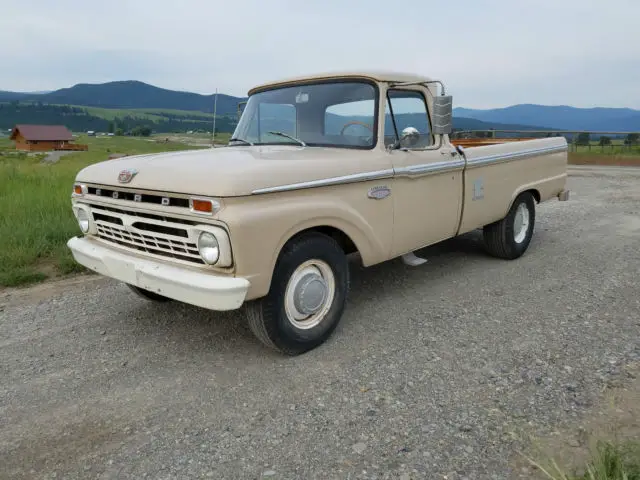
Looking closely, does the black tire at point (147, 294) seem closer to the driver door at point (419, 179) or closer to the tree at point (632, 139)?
the driver door at point (419, 179)

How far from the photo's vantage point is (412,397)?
2928 mm

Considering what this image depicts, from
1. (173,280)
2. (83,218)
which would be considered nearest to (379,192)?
(173,280)

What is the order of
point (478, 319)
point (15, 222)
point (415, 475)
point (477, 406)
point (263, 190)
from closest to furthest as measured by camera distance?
point (415, 475)
point (477, 406)
point (263, 190)
point (478, 319)
point (15, 222)

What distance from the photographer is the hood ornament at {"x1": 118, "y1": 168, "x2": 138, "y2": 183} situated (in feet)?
10.9

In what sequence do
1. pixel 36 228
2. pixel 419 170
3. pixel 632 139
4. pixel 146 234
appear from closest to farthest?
1. pixel 146 234
2. pixel 419 170
3. pixel 36 228
4. pixel 632 139

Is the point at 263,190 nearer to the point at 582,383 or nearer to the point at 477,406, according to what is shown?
the point at 477,406

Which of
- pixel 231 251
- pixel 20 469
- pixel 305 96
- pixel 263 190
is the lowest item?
pixel 20 469

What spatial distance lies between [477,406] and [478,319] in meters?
1.34

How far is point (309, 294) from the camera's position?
11.4ft

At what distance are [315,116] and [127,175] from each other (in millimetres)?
1631

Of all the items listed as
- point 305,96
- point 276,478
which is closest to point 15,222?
point 305,96

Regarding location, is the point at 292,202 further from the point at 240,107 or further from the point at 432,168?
the point at 240,107

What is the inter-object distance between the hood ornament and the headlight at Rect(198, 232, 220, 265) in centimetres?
75

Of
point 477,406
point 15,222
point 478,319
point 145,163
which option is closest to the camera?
point 477,406
